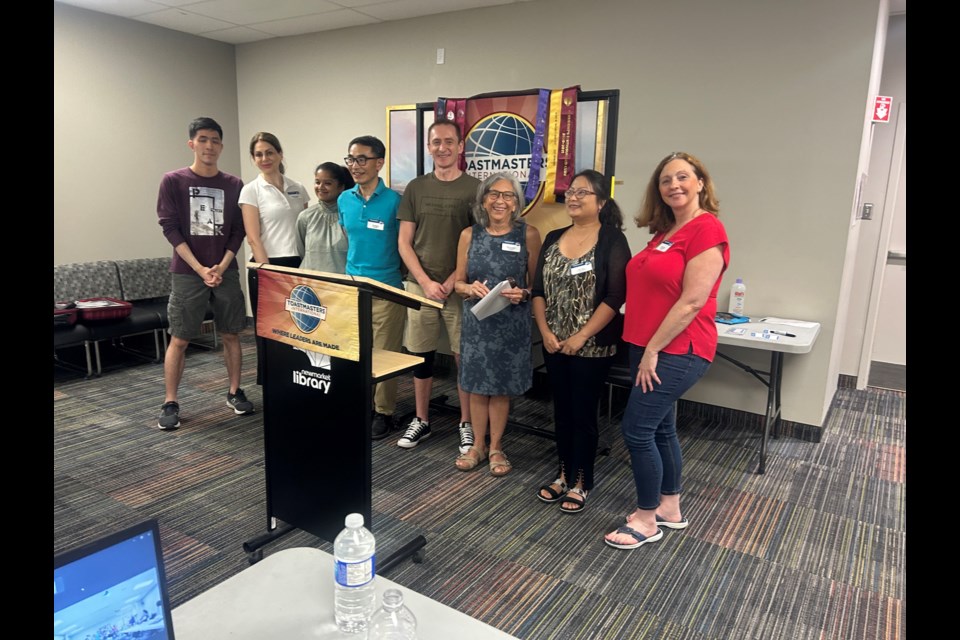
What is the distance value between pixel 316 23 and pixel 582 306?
3.50 metres

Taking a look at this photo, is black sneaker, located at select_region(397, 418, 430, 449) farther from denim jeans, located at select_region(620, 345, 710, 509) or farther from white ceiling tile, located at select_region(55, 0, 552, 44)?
white ceiling tile, located at select_region(55, 0, 552, 44)

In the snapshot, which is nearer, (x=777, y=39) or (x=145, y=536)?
(x=145, y=536)

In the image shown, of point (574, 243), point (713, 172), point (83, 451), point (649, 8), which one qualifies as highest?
point (649, 8)

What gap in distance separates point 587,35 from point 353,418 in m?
2.97

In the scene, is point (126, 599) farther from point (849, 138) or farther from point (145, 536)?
point (849, 138)

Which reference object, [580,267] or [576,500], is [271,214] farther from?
[576,500]

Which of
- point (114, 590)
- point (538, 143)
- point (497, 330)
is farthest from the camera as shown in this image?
point (538, 143)

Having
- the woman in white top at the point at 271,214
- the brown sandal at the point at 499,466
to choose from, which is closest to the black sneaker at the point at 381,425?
the brown sandal at the point at 499,466

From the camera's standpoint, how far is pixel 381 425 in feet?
11.6

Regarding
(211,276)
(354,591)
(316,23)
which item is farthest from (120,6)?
(354,591)

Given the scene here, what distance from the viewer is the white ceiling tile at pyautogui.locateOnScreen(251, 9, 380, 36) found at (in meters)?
4.47

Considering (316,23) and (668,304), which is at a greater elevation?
(316,23)
